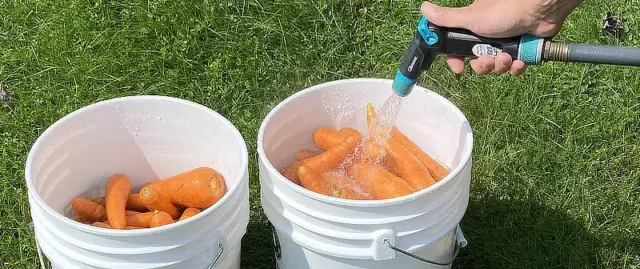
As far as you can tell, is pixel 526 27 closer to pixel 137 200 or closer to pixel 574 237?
pixel 574 237

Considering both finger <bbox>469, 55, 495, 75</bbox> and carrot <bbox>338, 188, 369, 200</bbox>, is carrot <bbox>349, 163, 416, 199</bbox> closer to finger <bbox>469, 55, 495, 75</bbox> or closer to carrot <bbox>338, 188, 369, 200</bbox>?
carrot <bbox>338, 188, 369, 200</bbox>

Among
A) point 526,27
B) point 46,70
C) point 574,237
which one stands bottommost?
point 574,237

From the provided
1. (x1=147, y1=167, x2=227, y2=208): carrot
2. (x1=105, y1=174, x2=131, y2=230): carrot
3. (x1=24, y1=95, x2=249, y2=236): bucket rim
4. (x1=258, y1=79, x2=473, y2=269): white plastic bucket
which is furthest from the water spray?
(x1=105, y1=174, x2=131, y2=230): carrot

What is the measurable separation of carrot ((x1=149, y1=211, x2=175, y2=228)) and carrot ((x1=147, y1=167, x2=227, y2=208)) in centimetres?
9

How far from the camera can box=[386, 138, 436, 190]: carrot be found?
7.43 ft

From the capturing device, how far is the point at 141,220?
226cm

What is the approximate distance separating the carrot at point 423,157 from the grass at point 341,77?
0.36 meters

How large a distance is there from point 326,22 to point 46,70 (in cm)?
103

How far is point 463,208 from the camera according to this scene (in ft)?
7.13

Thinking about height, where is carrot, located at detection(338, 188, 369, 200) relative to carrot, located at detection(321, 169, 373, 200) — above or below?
above

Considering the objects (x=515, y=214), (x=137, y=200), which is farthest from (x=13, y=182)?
(x=515, y=214)

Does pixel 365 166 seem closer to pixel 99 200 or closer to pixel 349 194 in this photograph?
pixel 349 194

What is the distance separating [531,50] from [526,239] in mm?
807

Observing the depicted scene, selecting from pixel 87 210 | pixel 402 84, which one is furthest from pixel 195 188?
pixel 402 84
